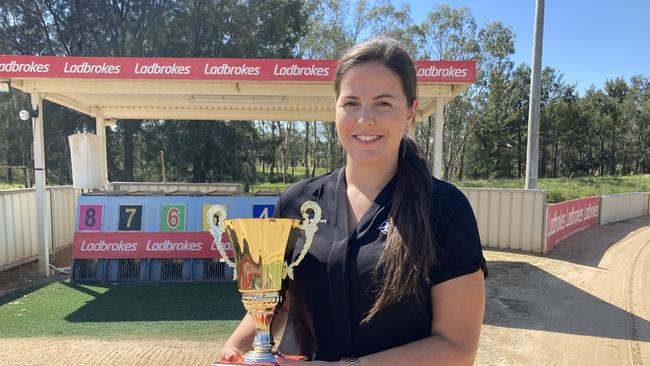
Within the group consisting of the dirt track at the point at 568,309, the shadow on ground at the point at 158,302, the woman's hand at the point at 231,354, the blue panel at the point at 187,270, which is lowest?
the dirt track at the point at 568,309

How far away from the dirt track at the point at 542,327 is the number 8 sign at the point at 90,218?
275cm

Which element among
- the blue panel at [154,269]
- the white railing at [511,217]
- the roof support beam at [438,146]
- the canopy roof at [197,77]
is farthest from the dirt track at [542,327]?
the canopy roof at [197,77]

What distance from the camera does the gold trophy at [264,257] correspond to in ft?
4.31

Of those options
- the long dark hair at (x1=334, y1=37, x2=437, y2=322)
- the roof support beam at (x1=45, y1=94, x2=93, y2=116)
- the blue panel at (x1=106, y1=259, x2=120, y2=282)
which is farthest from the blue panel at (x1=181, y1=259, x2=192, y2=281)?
the long dark hair at (x1=334, y1=37, x2=437, y2=322)

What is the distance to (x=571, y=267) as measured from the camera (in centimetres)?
841

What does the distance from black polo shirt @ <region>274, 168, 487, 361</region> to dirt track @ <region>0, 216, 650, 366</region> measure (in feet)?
10.4

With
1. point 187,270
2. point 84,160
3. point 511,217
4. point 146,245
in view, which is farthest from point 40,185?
point 511,217

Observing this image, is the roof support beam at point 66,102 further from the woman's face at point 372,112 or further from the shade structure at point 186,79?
the woman's face at point 372,112

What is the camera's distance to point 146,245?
6.96m

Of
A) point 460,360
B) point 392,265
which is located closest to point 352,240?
point 392,265

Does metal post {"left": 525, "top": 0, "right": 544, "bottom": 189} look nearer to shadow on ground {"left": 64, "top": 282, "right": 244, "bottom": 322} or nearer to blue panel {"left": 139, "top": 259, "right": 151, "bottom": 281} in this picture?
shadow on ground {"left": 64, "top": 282, "right": 244, "bottom": 322}

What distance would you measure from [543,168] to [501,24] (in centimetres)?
2647

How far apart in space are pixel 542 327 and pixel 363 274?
4949 millimetres

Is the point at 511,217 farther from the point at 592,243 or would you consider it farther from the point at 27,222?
the point at 27,222
